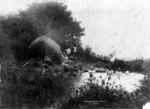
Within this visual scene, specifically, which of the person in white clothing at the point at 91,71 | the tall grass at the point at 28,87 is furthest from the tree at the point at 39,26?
the person in white clothing at the point at 91,71

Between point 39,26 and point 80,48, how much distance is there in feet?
4.09

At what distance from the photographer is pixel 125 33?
650 centimetres

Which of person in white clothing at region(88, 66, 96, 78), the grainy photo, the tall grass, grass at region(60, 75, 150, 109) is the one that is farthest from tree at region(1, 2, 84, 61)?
grass at region(60, 75, 150, 109)

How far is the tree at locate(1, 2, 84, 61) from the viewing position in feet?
20.7

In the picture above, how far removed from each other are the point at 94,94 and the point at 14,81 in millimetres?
1889

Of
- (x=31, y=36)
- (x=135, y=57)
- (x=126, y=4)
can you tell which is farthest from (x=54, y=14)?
(x=135, y=57)

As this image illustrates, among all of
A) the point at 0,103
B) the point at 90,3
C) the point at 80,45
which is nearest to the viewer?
the point at 0,103

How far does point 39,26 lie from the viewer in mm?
6418

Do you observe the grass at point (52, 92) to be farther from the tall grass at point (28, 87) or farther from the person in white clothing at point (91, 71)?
the person in white clothing at point (91, 71)

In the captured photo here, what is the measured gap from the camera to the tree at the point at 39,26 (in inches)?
249

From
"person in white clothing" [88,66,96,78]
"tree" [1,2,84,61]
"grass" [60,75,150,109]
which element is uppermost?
"tree" [1,2,84,61]

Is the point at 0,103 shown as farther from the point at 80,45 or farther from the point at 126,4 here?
the point at 126,4

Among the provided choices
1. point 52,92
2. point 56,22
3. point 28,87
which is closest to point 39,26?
point 56,22

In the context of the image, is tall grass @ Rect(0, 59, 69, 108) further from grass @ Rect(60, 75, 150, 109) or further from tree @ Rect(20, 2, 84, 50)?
tree @ Rect(20, 2, 84, 50)
